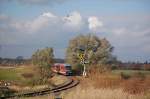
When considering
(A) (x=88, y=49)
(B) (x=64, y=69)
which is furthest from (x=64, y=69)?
(A) (x=88, y=49)

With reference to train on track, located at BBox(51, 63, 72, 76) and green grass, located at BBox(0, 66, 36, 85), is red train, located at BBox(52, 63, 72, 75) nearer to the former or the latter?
train on track, located at BBox(51, 63, 72, 76)

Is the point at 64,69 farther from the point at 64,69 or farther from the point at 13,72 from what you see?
the point at 13,72

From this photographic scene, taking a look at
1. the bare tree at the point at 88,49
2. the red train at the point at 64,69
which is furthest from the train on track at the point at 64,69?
the bare tree at the point at 88,49

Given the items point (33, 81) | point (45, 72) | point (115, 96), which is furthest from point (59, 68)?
point (115, 96)

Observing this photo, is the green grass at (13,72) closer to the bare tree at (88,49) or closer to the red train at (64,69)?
the red train at (64,69)

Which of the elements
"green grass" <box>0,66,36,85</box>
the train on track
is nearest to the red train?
the train on track

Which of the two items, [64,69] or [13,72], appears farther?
[64,69]

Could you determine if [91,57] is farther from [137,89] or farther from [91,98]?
[91,98]

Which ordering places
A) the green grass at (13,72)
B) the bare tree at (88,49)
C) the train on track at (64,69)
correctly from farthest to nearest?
the bare tree at (88,49) → the train on track at (64,69) → the green grass at (13,72)

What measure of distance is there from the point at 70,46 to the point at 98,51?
6.35 m

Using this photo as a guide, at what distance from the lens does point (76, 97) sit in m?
18.2

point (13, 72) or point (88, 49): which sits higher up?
point (88, 49)

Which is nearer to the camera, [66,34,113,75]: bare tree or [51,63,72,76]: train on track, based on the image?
[51,63,72,76]: train on track

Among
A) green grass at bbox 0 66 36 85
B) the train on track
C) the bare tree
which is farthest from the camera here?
the bare tree
